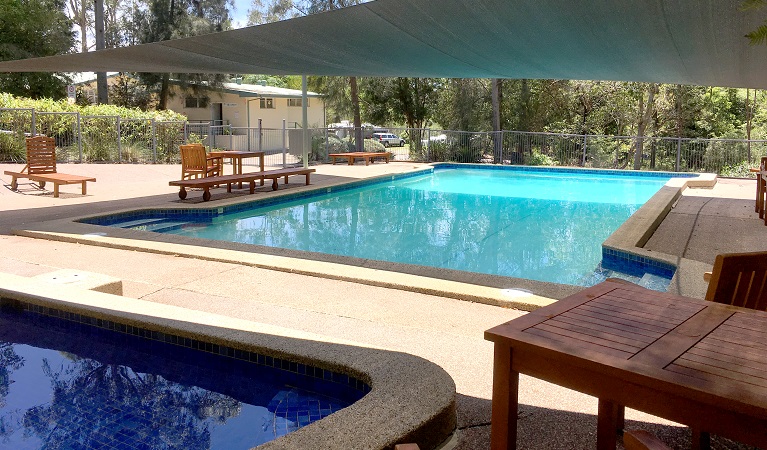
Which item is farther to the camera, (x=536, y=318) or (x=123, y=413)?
(x=123, y=413)

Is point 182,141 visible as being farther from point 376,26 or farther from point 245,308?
point 245,308

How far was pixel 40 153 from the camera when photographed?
1049cm

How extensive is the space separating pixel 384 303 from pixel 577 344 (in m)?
2.70

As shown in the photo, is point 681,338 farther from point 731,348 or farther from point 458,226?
point 458,226

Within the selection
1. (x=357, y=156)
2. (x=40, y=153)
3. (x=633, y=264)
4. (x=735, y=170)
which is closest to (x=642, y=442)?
(x=633, y=264)

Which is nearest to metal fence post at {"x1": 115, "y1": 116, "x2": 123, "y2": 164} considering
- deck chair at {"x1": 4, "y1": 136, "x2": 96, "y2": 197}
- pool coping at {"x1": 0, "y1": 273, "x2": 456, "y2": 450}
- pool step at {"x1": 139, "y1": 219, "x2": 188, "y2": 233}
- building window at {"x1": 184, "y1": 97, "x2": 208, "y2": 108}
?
deck chair at {"x1": 4, "y1": 136, "x2": 96, "y2": 197}

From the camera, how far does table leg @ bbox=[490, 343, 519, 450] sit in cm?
207

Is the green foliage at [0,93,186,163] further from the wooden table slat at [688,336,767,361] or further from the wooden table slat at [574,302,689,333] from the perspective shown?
the wooden table slat at [688,336,767,361]

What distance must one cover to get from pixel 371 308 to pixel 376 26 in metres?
2.69

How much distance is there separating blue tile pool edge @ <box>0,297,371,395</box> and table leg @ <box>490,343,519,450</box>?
34.9 inches

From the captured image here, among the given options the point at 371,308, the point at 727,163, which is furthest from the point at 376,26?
the point at 727,163

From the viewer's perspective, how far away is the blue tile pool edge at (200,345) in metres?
3.12

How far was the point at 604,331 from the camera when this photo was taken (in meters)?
2.07

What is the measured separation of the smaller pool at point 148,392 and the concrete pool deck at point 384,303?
0.41 metres
